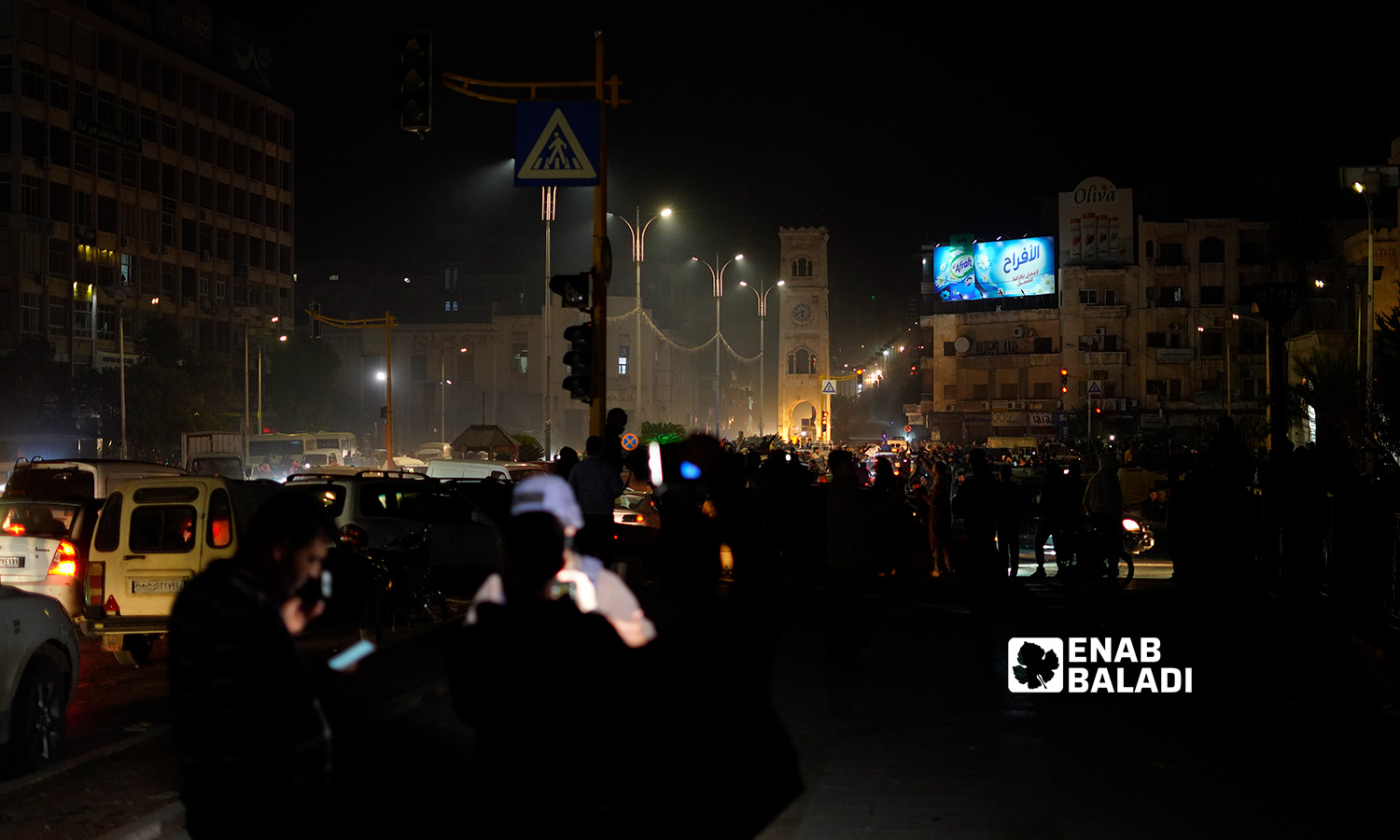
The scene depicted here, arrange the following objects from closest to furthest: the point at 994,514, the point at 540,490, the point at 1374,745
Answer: the point at 540,490 < the point at 1374,745 < the point at 994,514

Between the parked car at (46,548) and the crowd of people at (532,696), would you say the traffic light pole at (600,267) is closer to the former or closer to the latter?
the parked car at (46,548)

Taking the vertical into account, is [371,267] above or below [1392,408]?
above

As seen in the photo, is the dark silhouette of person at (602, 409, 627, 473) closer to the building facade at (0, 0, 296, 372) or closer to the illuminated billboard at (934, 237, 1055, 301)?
the building facade at (0, 0, 296, 372)

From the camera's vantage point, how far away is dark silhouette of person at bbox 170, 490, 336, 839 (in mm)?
3572

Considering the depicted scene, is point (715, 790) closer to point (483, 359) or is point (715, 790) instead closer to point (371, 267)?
point (483, 359)

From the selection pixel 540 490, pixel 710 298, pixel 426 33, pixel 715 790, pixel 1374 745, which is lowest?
pixel 1374 745

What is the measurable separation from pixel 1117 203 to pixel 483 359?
42.6 meters

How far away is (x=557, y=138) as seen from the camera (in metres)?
15.1

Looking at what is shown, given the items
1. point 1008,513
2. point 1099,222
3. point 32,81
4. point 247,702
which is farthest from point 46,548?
point 1099,222

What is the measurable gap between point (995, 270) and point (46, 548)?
74.4m

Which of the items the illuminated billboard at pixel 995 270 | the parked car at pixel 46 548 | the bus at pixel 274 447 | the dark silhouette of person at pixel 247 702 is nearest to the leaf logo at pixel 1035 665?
the dark silhouette of person at pixel 247 702

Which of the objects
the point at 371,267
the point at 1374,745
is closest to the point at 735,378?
the point at 371,267

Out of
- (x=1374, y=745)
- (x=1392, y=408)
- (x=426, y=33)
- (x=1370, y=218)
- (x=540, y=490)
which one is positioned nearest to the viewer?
(x=540, y=490)

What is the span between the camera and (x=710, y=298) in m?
121
